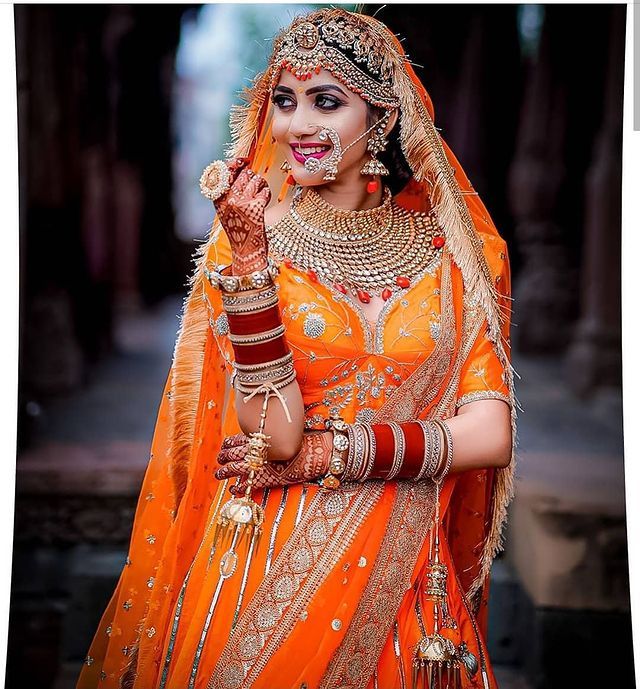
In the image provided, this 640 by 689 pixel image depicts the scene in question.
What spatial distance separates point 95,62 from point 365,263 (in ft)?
3.29

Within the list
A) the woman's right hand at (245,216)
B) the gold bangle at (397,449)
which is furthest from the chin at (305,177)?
the gold bangle at (397,449)

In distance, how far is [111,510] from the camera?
3057 millimetres

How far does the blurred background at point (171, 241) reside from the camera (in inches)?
102

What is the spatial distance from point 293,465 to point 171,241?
1.06 meters

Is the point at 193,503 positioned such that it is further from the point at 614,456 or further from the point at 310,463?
the point at 614,456

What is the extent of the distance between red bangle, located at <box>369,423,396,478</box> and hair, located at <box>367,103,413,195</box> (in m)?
0.64

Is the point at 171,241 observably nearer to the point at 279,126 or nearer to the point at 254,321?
the point at 279,126

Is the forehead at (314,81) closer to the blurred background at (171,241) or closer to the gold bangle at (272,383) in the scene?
the blurred background at (171,241)

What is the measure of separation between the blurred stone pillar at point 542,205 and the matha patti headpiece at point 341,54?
680mm

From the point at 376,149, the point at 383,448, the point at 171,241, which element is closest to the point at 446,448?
the point at 383,448

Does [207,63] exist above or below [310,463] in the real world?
above

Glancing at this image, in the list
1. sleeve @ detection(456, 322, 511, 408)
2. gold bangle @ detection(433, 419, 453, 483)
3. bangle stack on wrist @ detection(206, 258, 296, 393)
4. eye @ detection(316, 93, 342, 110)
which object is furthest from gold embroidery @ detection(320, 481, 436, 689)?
eye @ detection(316, 93, 342, 110)

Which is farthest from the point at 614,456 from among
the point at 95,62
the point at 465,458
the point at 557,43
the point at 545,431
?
the point at 95,62

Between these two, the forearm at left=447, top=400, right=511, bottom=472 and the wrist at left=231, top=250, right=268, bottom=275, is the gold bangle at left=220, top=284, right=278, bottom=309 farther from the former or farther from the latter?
the forearm at left=447, top=400, right=511, bottom=472
